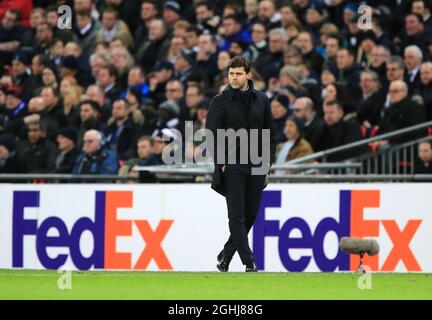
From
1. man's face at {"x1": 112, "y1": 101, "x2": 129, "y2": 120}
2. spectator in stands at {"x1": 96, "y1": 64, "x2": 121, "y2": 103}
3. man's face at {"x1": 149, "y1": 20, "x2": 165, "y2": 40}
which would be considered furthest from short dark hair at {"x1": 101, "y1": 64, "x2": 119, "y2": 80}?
man's face at {"x1": 112, "y1": 101, "x2": 129, "y2": 120}

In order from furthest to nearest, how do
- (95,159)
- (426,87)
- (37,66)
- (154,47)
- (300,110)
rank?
(37,66) → (154,47) → (95,159) → (300,110) → (426,87)

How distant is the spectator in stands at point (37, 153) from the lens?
20.8 meters

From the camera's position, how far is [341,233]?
16.7 m

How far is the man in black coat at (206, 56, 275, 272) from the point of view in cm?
1377

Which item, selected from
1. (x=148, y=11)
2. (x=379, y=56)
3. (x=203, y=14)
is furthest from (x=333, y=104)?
(x=148, y=11)

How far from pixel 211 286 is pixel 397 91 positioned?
22.7 ft

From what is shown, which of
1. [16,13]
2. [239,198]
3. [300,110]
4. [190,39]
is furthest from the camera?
[16,13]

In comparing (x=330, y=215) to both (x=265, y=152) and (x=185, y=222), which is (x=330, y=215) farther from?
(x=265, y=152)

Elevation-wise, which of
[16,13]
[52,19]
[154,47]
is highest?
[16,13]

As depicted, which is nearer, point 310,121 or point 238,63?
point 238,63

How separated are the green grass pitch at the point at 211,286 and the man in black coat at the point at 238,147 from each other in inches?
22.3

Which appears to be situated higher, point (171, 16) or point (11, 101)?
point (171, 16)

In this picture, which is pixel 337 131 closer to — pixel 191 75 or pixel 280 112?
pixel 280 112

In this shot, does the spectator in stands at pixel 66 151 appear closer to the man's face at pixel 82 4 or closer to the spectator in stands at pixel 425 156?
the man's face at pixel 82 4
